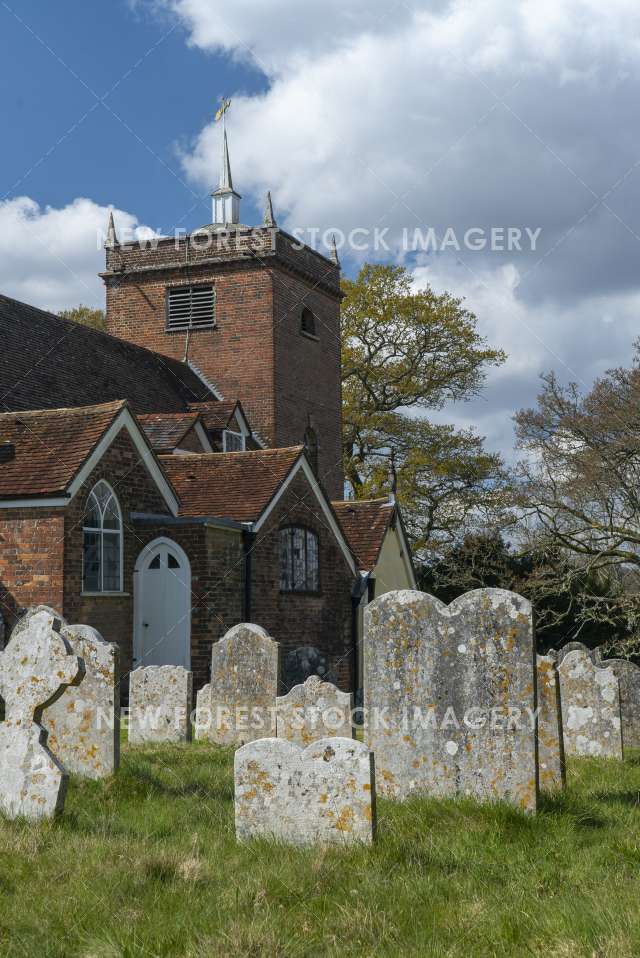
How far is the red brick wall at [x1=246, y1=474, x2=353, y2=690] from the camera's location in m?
21.3

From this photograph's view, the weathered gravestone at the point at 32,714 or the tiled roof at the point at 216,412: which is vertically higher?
the tiled roof at the point at 216,412

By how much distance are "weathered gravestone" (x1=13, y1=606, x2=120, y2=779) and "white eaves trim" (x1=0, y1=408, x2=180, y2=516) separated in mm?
8237

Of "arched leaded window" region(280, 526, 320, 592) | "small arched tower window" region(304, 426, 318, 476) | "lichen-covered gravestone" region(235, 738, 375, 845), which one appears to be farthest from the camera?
"small arched tower window" region(304, 426, 318, 476)

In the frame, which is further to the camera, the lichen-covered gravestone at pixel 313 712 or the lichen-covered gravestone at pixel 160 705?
the lichen-covered gravestone at pixel 160 705

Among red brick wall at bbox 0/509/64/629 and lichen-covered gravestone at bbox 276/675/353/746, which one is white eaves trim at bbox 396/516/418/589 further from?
lichen-covered gravestone at bbox 276/675/353/746

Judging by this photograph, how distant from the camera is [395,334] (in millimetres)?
41375

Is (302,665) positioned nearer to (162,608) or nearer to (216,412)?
(162,608)

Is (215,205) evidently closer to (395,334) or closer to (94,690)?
(395,334)

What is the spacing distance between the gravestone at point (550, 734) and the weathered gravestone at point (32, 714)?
152 inches

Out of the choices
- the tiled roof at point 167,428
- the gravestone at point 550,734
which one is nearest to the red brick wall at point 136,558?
the tiled roof at point 167,428

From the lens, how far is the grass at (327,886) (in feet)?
14.6

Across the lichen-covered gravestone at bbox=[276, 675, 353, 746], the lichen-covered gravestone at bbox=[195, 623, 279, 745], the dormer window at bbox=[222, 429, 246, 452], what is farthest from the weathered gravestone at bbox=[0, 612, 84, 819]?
the dormer window at bbox=[222, 429, 246, 452]

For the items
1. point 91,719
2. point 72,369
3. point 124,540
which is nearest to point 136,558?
point 124,540

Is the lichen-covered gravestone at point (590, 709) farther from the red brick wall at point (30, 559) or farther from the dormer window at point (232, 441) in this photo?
the dormer window at point (232, 441)
